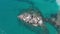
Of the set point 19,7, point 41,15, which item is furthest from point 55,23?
point 19,7

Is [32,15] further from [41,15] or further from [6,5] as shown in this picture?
[6,5]

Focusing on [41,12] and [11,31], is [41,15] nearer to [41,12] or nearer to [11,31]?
[41,12]

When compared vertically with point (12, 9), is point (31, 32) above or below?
below

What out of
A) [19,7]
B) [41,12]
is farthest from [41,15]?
[19,7]

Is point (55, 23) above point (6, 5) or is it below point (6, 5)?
below

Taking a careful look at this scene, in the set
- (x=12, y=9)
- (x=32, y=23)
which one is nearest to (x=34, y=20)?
(x=32, y=23)

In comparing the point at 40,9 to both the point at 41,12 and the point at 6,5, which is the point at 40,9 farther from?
the point at 6,5
